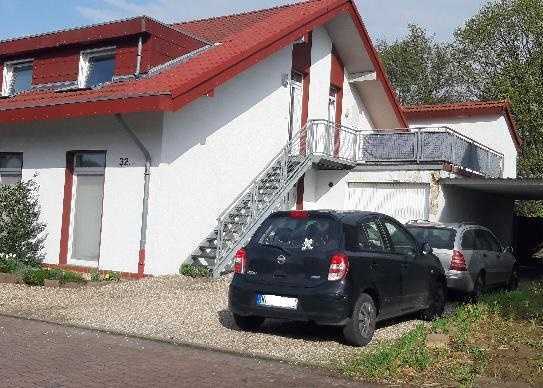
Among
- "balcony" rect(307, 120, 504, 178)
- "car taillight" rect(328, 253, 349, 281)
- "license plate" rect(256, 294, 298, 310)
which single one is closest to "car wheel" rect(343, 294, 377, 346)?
"car taillight" rect(328, 253, 349, 281)

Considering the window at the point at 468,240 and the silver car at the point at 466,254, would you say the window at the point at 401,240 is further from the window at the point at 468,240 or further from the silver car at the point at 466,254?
the window at the point at 468,240

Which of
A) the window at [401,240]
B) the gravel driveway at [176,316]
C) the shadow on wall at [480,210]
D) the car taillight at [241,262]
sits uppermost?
the shadow on wall at [480,210]

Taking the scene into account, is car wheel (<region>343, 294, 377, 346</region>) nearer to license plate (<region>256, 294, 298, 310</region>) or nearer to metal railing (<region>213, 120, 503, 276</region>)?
license plate (<region>256, 294, 298, 310</region>)

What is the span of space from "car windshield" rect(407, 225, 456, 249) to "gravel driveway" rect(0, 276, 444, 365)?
2.73 m

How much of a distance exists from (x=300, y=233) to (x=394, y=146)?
40.7 feet

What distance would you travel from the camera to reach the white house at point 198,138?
14.6 meters

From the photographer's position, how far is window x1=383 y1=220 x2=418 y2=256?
959cm

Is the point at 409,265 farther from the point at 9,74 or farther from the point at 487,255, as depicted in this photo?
the point at 9,74

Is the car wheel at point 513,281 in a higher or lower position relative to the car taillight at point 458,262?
lower

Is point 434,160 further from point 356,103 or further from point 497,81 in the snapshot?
point 497,81

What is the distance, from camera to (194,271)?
570 inches

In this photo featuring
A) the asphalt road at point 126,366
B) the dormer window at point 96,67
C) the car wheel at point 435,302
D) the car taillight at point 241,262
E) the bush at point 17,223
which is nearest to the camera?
the asphalt road at point 126,366

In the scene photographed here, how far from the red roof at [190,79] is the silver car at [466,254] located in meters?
5.30

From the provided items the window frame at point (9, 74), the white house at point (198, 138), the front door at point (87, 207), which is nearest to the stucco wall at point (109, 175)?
the white house at point (198, 138)
